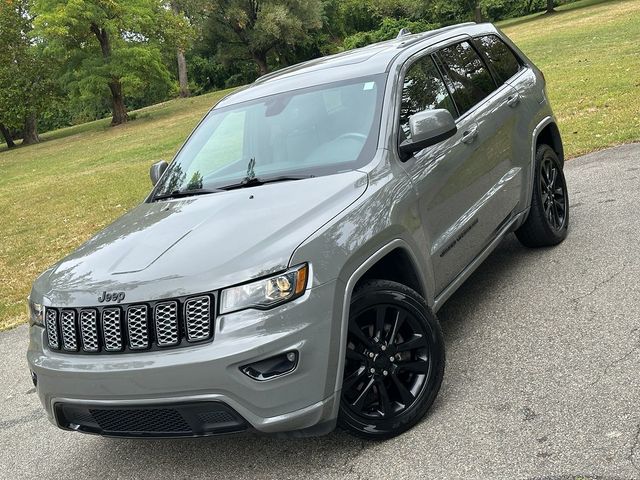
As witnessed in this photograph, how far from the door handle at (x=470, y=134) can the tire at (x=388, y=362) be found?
57.3 inches

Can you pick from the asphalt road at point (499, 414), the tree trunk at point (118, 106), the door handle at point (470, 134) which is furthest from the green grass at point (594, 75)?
the tree trunk at point (118, 106)

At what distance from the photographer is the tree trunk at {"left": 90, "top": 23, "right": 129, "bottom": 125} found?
39281mm

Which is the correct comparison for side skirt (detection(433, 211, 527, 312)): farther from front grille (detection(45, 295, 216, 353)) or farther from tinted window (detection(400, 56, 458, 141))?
front grille (detection(45, 295, 216, 353))

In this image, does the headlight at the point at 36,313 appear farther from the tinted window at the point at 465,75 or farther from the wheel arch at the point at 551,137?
the wheel arch at the point at 551,137

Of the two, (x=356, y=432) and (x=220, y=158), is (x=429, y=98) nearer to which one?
(x=220, y=158)

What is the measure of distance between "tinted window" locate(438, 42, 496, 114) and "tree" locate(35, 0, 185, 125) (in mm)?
34634

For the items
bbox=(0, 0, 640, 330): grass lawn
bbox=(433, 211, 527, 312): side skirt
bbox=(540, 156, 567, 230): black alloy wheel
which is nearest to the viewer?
bbox=(433, 211, 527, 312): side skirt

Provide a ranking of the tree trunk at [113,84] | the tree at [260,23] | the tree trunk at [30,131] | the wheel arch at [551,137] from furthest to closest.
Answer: the tree at [260,23]
the tree trunk at [30,131]
the tree trunk at [113,84]
the wheel arch at [551,137]

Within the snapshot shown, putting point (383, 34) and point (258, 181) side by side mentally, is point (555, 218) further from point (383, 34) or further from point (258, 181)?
point (383, 34)

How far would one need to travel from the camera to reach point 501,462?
3.14 m

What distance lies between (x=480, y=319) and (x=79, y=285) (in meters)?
2.64

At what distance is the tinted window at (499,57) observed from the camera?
5633 mm

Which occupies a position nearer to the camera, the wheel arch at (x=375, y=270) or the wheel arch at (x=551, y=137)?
the wheel arch at (x=375, y=270)

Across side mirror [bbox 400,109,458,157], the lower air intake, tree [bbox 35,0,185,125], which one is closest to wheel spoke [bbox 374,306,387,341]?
the lower air intake
